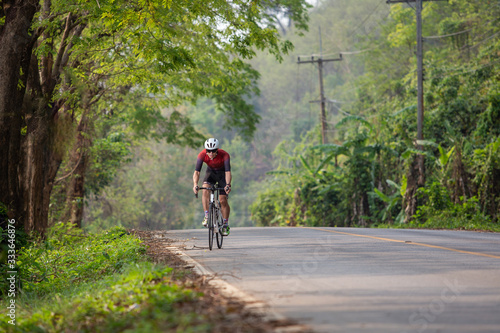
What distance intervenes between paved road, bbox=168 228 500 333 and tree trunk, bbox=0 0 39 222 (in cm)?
394

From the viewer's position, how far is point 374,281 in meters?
7.48

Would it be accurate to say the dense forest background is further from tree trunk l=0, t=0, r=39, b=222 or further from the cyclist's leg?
tree trunk l=0, t=0, r=39, b=222

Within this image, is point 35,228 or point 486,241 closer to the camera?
point 486,241

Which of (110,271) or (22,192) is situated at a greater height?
(22,192)

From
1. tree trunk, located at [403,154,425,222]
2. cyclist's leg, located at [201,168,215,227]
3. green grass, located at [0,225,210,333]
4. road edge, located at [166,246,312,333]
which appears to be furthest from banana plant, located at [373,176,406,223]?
road edge, located at [166,246,312,333]

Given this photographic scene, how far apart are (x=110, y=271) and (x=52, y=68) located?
7537 mm

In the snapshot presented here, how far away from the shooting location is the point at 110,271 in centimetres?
1094

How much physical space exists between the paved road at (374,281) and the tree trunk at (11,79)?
12.9ft

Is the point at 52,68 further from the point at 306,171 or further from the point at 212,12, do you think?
the point at 306,171

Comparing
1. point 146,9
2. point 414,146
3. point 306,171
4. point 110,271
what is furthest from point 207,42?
point 306,171

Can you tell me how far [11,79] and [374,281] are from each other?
328 inches

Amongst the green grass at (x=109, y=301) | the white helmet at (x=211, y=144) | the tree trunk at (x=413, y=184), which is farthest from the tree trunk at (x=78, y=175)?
the tree trunk at (x=413, y=184)

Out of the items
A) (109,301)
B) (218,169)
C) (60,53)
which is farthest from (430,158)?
(109,301)

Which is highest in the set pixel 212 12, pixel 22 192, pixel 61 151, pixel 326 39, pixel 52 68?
pixel 326 39
